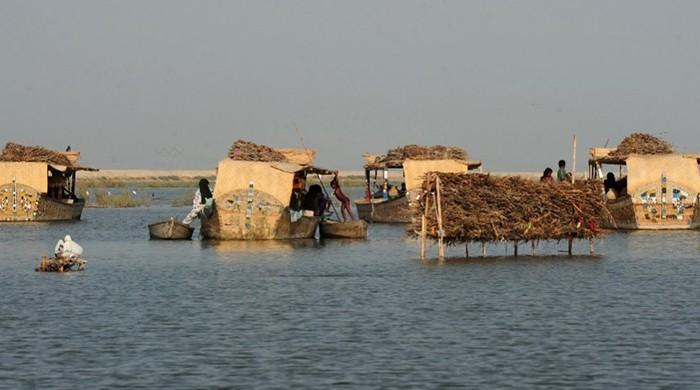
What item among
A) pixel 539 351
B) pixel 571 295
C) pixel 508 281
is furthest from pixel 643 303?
pixel 539 351

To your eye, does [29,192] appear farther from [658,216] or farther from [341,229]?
[658,216]

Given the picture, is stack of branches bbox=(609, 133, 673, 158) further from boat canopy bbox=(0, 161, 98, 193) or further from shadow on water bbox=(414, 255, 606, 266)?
boat canopy bbox=(0, 161, 98, 193)

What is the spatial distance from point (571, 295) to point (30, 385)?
12307mm

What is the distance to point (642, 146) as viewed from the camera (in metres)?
51.7

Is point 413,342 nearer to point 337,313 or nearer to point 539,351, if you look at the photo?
point 539,351

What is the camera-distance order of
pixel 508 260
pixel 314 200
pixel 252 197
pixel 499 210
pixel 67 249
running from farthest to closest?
1. pixel 314 200
2. pixel 252 197
3. pixel 508 260
4. pixel 499 210
5. pixel 67 249

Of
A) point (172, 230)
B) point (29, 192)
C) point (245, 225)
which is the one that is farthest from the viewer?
point (29, 192)

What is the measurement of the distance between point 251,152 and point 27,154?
18007 millimetres

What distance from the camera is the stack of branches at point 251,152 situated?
42625 mm

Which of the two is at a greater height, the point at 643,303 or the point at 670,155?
the point at 670,155

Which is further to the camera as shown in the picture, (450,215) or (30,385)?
(450,215)

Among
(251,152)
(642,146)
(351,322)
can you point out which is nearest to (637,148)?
(642,146)

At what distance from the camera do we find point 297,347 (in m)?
19.3

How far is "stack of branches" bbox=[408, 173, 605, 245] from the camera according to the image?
3328 centimetres
